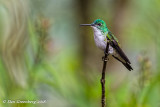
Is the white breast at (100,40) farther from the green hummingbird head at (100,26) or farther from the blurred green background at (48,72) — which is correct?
the blurred green background at (48,72)

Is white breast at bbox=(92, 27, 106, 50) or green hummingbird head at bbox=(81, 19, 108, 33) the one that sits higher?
green hummingbird head at bbox=(81, 19, 108, 33)

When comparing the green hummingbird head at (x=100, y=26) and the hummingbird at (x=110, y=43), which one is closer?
the hummingbird at (x=110, y=43)

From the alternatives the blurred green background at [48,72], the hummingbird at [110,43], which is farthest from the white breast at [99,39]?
the blurred green background at [48,72]

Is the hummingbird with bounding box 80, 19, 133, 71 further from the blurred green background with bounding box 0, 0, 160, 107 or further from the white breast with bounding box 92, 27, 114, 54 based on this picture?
the blurred green background with bounding box 0, 0, 160, 107

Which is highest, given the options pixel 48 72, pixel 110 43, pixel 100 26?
pixel 100 26

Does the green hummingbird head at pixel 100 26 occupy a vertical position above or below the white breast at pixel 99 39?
above

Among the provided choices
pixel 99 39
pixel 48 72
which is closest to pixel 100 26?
pixel 99 39

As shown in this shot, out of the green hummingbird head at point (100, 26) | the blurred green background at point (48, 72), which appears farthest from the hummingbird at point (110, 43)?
the blurred green background at point (48, 72)

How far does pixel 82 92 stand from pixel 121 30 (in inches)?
70.6

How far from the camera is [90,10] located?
5438 mm

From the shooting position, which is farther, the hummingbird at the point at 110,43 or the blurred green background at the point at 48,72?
the blurred green background at the point at 48,72

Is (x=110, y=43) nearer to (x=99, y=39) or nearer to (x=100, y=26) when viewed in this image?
(x=99, y=39)

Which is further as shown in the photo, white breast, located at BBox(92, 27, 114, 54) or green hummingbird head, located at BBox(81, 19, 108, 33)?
green hummingbird head, located at BBox(81, 19, 108, 33)

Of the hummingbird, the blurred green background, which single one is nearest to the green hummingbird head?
the hummingbird
